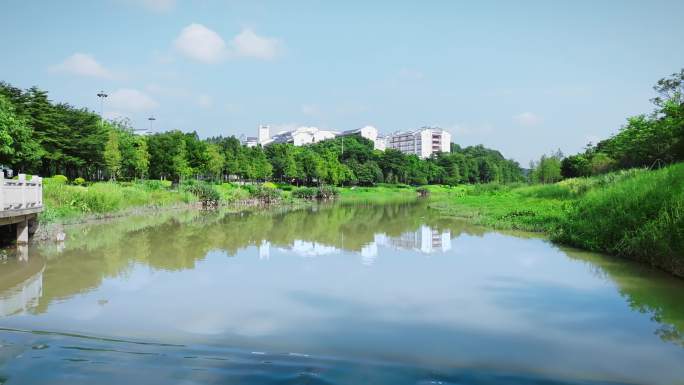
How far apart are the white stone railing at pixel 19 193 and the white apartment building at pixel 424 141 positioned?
117 m

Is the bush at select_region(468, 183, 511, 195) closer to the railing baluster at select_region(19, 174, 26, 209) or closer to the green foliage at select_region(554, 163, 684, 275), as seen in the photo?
the green foliage at select_region(554, 163, 684, 275)

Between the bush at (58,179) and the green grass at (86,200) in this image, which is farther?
the bush at (58,179)

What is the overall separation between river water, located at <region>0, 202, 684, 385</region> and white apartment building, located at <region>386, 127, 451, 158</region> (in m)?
117

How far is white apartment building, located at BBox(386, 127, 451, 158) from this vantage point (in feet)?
431

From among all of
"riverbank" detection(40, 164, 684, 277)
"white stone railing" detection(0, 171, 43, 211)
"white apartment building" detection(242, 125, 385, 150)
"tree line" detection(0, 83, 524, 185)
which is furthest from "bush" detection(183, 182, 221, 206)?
"white apartment building" detection(242, 125, 385, 150)

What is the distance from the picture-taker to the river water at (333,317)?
5215 mm

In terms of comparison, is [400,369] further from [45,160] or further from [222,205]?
[45,160]

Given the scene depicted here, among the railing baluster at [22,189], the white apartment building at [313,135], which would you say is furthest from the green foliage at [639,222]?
the white apartment building at [313,135]

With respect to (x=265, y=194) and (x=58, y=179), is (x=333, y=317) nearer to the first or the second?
(x=58, y=179)

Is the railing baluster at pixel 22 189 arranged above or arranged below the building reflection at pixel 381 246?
above

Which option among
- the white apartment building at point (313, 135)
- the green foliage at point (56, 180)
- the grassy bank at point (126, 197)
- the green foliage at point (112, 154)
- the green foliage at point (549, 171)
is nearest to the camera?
the grassy bank at point (126, 197)

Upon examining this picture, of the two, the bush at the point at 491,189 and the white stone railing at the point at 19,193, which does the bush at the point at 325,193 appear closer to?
the bush at the point at 491,189

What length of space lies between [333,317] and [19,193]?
31.6ft

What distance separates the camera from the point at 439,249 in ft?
48.4
